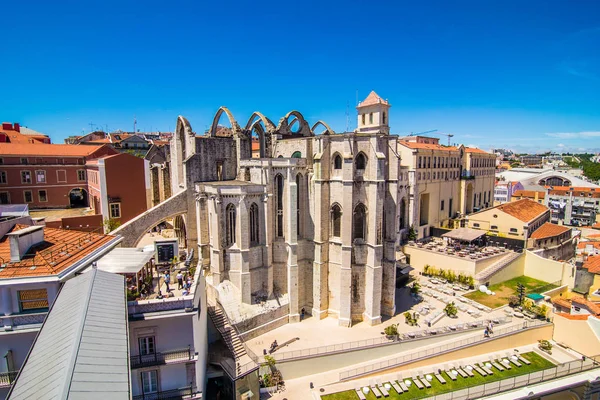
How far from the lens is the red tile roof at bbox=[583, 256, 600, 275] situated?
33825mm

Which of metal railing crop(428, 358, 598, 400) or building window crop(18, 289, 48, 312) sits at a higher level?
building window crop(18, 289, 48, 312)

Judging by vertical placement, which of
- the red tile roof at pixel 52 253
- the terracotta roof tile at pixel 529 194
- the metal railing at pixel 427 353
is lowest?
the metal railing at pixel 427 353

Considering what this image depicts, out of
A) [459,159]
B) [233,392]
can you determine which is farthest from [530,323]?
[459,159]

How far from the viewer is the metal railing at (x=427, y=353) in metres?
22.0

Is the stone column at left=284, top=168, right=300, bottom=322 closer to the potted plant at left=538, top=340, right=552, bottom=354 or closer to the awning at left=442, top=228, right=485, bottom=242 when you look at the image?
the potted plant at left=538, top=340, right=552, bottom=354

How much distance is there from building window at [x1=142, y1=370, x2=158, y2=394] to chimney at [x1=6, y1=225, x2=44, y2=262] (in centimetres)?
752

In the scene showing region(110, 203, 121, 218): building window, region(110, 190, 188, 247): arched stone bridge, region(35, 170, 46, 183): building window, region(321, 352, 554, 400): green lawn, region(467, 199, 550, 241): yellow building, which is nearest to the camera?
region(321, 352, 554, 400): green lawn

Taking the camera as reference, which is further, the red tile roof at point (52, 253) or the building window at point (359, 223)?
the building window at point (359, 223)

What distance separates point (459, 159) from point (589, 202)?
104ft

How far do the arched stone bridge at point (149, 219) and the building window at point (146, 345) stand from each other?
10.1 metres

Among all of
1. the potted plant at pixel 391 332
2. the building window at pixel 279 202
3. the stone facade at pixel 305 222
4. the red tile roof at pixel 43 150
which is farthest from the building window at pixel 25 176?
the potted plant at pixel 391 332

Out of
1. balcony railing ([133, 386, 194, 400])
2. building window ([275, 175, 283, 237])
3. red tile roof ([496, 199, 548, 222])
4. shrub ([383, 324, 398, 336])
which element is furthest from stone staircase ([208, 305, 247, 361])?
red tile roof ([496, 199, 548, 222])

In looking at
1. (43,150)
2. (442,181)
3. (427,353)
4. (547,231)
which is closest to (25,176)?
(43,150)

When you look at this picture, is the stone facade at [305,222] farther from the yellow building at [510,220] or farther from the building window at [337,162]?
the yellow building at [510,220]
